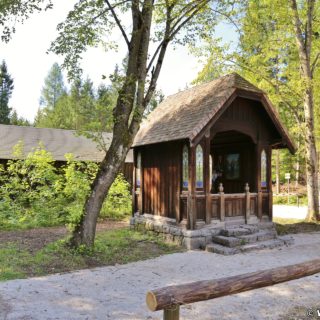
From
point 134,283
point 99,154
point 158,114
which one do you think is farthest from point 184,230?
point 99,154

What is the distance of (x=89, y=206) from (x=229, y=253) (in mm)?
4155

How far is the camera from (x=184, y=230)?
11.3m

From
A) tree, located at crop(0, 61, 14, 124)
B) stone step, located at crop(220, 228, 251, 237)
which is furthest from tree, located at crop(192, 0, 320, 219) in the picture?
tree, located at crop(0, 61, 14, 124)

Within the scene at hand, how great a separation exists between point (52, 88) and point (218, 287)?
5363 cm

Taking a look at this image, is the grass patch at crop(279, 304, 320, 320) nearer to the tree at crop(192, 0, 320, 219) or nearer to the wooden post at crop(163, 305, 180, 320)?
the wooden post at crop(163, 305, 180, 320)

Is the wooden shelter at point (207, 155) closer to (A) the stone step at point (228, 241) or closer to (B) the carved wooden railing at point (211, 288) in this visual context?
(A) the stone step at point (228, 241)

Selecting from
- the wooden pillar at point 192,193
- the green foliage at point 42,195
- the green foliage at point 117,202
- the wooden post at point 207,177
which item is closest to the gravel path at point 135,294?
the wooden pillar at point 192,193

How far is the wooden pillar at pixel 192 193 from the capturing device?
1120cm

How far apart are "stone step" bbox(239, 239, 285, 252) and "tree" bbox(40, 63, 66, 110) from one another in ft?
152

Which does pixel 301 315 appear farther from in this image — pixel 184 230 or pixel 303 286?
pixel 184 230

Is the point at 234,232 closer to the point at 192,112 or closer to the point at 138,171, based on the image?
the point at 192,112

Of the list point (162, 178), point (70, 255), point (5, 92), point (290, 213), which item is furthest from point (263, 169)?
point (5, 92)

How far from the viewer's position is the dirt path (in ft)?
35.8

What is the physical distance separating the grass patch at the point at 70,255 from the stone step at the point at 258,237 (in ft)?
6.75
